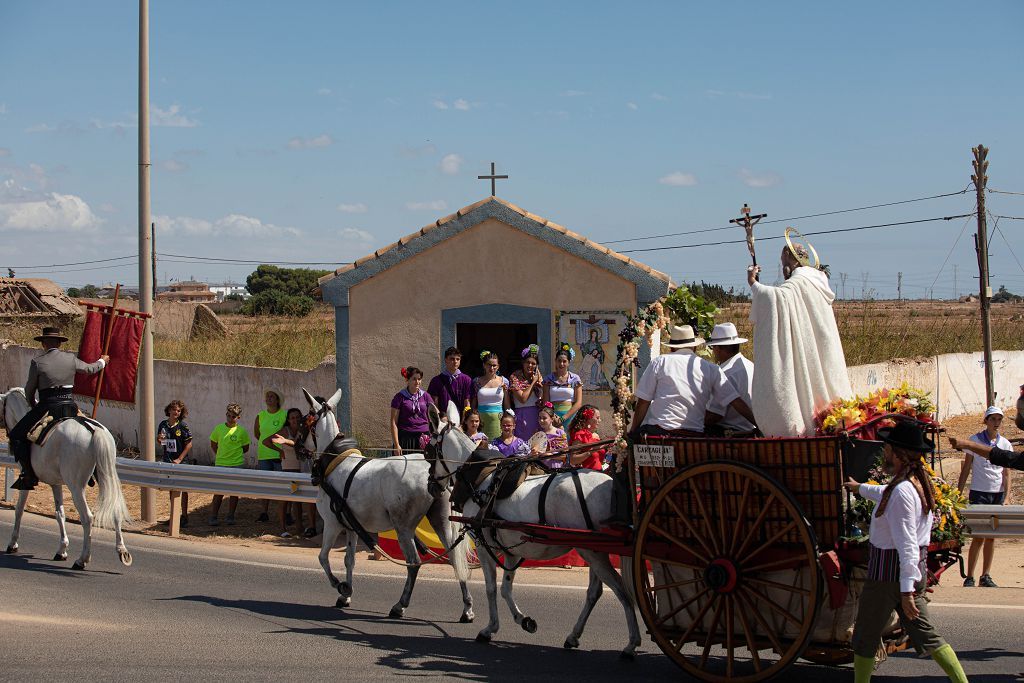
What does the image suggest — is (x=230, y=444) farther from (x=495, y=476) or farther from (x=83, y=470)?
(x=495, y=476)

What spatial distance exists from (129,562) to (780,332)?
7849 millimetres

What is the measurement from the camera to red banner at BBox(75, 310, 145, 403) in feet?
44.7

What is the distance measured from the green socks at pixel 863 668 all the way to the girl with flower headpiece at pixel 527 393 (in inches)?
285

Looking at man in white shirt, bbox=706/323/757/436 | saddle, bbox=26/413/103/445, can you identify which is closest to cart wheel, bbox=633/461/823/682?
man in white shirt, bbox=706/323/757/436

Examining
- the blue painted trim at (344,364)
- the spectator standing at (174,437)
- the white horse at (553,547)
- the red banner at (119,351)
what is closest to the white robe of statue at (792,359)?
the white horse at (553,547)

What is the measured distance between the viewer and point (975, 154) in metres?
26.4

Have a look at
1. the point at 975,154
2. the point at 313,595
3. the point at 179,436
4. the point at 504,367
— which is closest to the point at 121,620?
the point at 313,595

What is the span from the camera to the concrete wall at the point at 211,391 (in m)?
18.8

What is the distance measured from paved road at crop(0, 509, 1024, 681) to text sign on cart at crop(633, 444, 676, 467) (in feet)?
5.14

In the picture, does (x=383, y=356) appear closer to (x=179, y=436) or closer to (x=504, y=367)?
(x=179, y=436)

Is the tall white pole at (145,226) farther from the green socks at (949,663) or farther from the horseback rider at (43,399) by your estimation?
the green socks at (949,663)

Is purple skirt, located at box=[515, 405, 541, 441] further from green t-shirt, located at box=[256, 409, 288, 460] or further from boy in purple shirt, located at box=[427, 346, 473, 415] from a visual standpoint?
green t-shirt, located at box=[256, 409, 288, 460]

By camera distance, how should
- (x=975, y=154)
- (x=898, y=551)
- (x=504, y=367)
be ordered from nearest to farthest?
(x=898, y=551), (x=504, y=367), (x=975, y=154)

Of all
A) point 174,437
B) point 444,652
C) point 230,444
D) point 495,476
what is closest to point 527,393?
point 230,444
